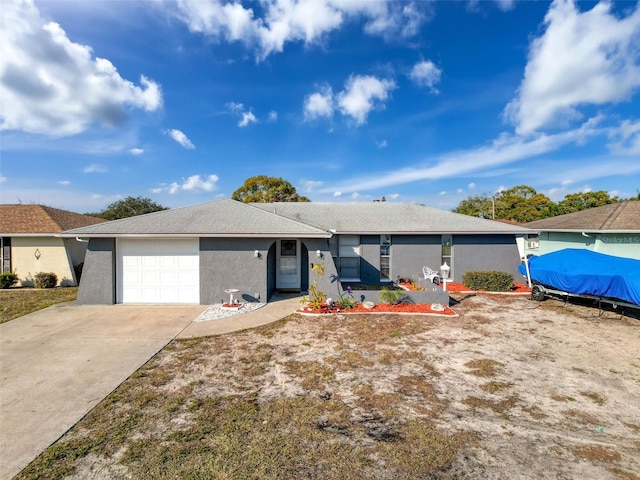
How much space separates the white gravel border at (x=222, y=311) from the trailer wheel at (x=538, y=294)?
36.1 feet

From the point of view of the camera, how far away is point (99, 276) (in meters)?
11.2

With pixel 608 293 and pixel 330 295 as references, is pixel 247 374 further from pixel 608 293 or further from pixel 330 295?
pixel 608 293

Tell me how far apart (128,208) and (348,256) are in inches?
1694

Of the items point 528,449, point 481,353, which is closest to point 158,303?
point 481,353

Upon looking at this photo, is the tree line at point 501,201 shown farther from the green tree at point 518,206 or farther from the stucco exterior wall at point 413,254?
the stucco exterior wall at point 413,254

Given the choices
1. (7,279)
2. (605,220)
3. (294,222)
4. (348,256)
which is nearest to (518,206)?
(605,220)

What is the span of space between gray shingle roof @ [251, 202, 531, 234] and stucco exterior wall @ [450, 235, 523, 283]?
0.64 meters

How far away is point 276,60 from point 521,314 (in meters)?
15.8

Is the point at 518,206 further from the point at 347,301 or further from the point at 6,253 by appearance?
the point at 6,253

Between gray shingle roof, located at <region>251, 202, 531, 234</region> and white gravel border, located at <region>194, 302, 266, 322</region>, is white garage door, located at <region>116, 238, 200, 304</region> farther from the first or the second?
gray shingle roof, located at <region>251, 202, 531, 234</region>

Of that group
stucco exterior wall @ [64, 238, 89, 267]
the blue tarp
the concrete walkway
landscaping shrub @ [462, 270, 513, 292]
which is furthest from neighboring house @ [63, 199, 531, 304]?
stucco exterior wall @ [64, 238, 89, 267]

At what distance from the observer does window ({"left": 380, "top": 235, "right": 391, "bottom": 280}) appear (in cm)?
1434

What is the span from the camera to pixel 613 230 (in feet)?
41.0

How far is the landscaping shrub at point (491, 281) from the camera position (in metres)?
13.5
